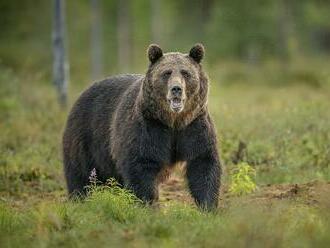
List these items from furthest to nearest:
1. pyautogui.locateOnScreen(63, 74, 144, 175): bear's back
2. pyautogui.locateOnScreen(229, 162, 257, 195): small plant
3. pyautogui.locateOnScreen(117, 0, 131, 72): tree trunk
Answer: pyautogui.locateOnScreen(117, 0, 131, 72): tree trunk, pyautogui.locateOnScreen(229, 162, 257, 195): small plant, pyautogui.locateOnScreen(63, 74, 144, 175): bear's back

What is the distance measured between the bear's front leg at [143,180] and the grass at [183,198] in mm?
100

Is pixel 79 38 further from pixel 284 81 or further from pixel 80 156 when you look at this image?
pixel 80 156

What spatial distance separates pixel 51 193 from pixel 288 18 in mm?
28572

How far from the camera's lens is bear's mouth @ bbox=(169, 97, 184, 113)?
728cm

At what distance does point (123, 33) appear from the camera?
3931 centimetres

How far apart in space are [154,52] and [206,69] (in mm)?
23832

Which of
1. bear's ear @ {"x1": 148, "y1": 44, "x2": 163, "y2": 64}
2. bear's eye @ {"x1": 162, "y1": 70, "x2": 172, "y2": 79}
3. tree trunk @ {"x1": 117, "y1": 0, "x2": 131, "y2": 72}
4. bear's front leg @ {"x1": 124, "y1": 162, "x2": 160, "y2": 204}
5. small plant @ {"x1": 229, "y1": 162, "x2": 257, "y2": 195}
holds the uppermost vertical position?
tree trunk @ {"x1": 117, "y1": 0, "x2": 131, "y2": 72}

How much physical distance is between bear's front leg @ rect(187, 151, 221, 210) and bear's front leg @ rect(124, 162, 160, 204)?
0.37 m

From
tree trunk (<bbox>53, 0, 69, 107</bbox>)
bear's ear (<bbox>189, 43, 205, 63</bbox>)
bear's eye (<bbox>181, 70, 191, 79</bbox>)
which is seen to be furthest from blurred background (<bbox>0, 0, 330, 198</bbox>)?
bear's eye (<bbox>181, 70, 191, 79</bbox>)

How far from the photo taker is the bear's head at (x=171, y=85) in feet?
24.6

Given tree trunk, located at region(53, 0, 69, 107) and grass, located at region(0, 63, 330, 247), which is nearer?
grass, located at region(0, 63, 330, 247)

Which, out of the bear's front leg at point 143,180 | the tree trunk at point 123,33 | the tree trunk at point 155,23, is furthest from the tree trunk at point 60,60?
the tree trunk at point 155,23

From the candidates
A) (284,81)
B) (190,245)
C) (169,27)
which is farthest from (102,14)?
(190,245)

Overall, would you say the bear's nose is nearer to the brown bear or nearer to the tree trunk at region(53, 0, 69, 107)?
the brown bear
